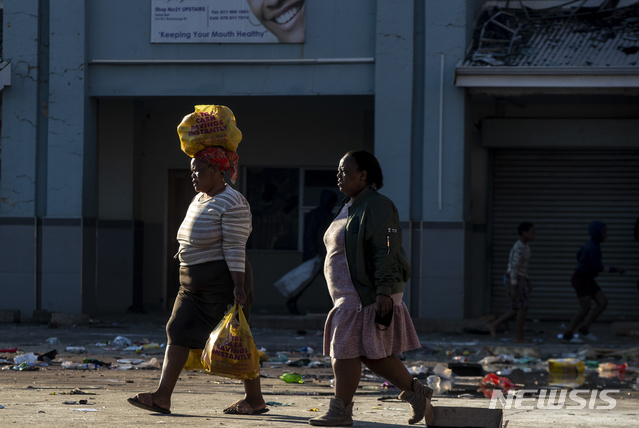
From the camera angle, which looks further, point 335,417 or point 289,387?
point 289,387

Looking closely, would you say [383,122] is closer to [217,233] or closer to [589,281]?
[589,281]

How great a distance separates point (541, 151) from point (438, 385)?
8682 mm

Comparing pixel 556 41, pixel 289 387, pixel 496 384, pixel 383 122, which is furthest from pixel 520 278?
pixel 289 387

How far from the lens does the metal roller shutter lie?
1644cm

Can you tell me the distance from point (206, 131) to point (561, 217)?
1134 cm

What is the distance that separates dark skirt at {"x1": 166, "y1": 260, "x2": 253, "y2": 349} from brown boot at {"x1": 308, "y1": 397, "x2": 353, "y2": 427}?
0.83 m

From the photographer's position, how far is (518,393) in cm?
803

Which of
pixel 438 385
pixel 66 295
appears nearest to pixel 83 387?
pixel 438 385

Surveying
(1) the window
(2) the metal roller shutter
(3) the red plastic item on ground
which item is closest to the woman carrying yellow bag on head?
(3) the red plastic item on ground

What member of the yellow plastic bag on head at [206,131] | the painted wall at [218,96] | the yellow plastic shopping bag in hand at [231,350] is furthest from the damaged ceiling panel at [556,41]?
the yellow plastic shopping bag in hand at [231,350]

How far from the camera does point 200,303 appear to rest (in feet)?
20.3

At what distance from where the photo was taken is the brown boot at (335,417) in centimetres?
568

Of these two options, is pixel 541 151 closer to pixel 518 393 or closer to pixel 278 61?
pixel 278 61

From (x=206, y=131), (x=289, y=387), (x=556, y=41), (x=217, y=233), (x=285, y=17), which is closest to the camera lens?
(x=217, y=233)
